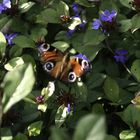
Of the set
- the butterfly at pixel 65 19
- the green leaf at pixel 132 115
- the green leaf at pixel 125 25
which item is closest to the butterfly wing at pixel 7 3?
the butterfly at pixel 65 19

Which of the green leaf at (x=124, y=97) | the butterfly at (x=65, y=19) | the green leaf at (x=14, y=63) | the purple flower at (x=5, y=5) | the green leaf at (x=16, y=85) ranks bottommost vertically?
the green leaf at (x=124, y=97)

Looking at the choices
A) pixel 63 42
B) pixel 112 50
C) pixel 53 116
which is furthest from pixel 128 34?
pixel 53 116

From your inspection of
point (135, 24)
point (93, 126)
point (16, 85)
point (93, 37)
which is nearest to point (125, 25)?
point (135, 24)

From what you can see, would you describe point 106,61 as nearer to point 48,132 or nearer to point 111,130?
point 111,130

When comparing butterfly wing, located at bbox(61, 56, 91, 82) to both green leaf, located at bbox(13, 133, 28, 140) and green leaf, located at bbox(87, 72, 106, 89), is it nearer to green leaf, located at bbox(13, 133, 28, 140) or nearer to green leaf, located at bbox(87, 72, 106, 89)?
green leaf, located at bbox(87, 72, 106, 89)

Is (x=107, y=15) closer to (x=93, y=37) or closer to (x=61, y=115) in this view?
(x=93, y=37)

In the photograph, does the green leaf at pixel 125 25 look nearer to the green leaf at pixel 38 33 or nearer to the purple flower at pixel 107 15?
the purple flower at pixel 107 15

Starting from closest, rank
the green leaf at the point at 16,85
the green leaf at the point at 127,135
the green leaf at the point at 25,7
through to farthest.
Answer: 1. the green leaf at the point at 16,85
2. the green leaf at the point at 127,135
3. the green leaf at the point at 25,7
